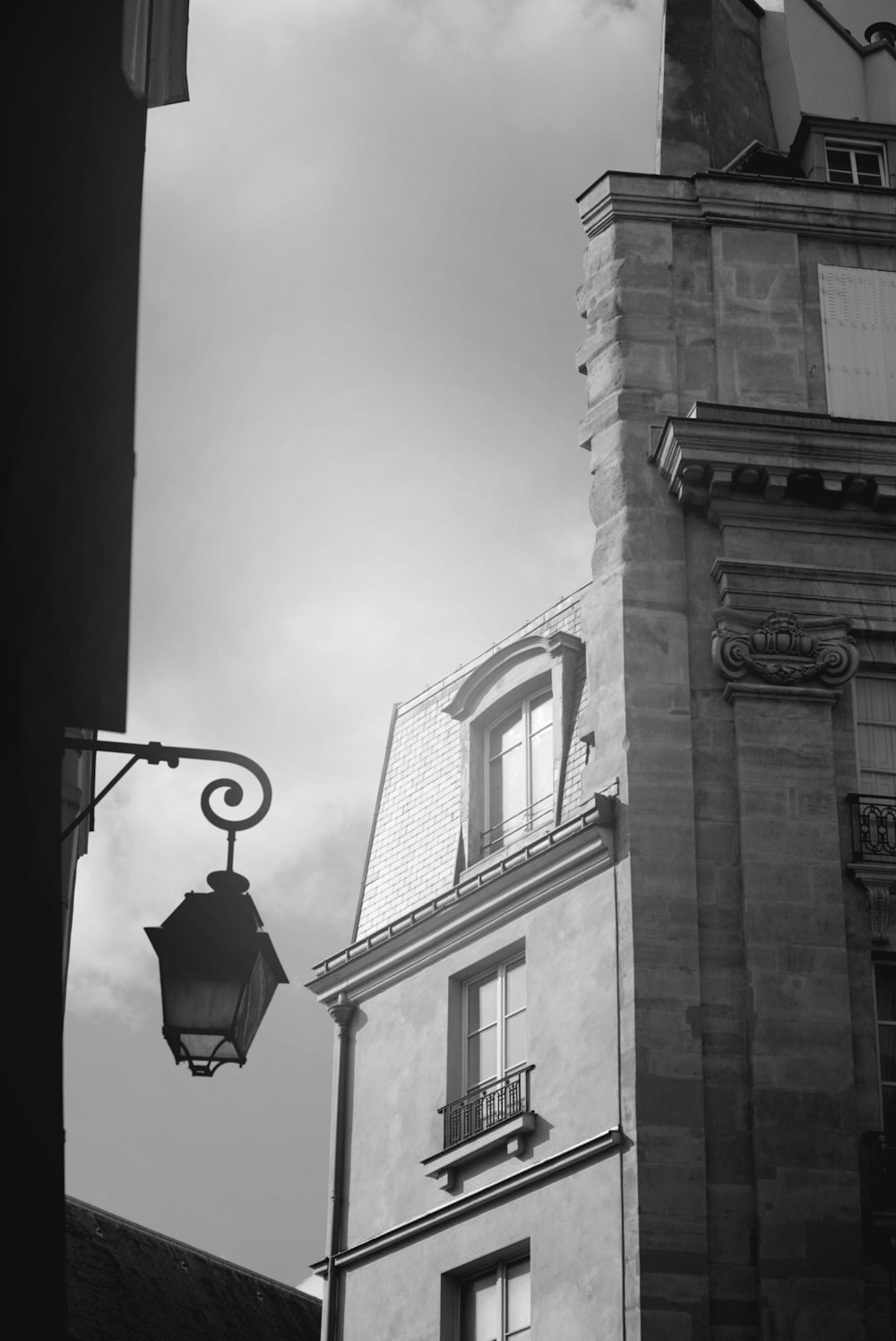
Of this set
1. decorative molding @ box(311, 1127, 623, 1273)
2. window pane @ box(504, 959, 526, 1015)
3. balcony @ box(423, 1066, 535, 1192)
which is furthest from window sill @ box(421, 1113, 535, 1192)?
window pane @ box(504, 959, 526, 1015)

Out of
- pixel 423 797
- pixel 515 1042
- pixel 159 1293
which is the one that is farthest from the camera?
pixel 159 1293

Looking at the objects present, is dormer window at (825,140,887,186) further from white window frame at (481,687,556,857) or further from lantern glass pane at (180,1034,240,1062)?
lantern glass pane at (180,1034,240,1062)

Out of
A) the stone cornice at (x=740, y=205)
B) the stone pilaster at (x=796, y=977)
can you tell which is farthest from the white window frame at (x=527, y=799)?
the stone cornice at (x=740, y=205)

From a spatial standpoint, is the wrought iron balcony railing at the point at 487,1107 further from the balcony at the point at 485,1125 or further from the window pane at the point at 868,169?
the window pane at the point at 868,169

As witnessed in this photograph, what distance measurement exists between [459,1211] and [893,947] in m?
4.92

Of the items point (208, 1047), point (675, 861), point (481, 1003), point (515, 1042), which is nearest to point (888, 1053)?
point (675, 861)

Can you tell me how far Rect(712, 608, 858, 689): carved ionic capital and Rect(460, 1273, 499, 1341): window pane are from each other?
6.29 m

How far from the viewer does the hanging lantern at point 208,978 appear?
9312 mm

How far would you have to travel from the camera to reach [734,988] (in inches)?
761

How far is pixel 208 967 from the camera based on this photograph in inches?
369

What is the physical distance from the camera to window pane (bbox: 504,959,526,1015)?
70.8ft

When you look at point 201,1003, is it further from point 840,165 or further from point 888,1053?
point 840,165

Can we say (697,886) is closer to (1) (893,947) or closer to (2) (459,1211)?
(1) (893,947)

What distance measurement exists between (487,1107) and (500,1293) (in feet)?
5.98
